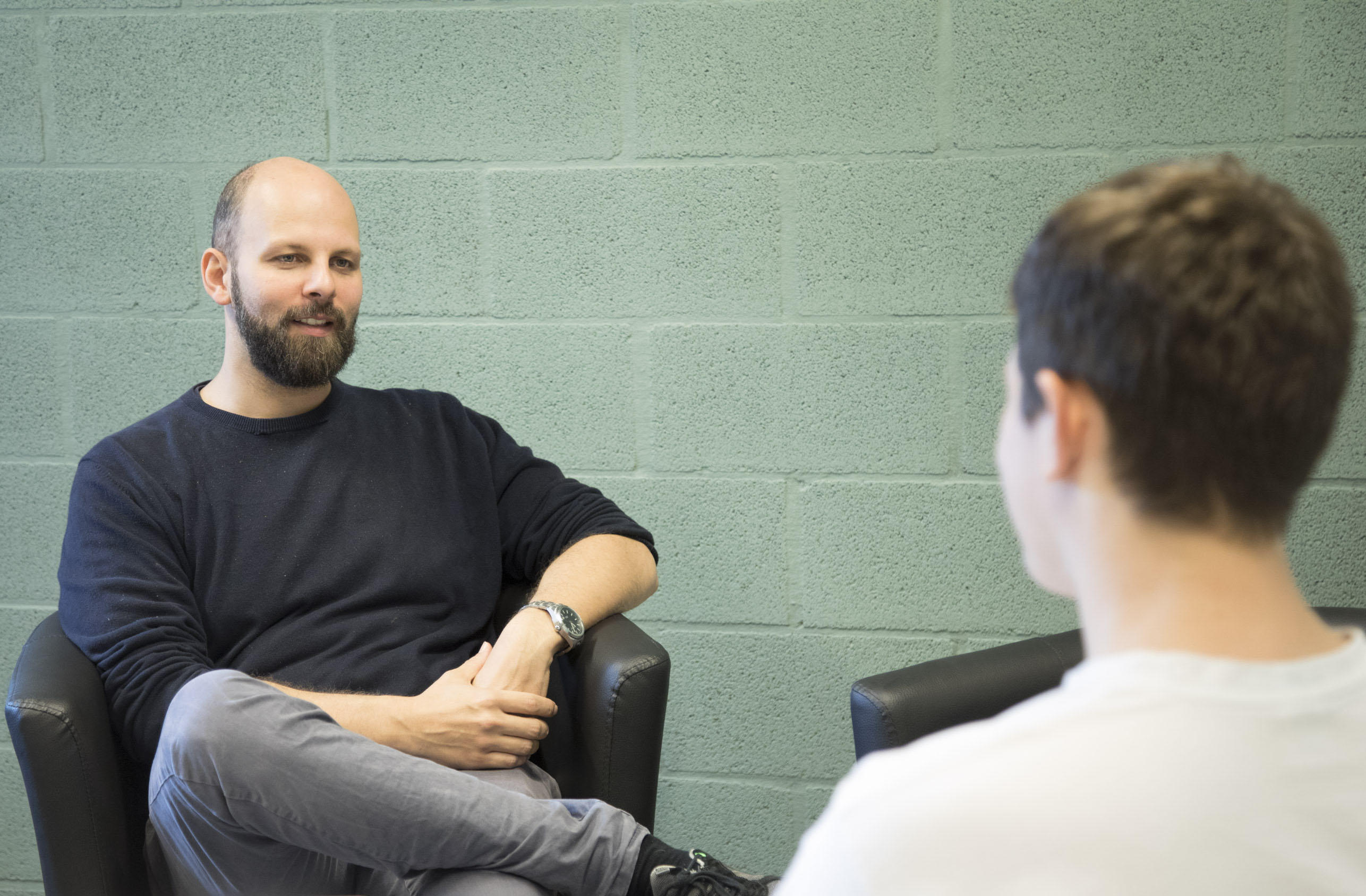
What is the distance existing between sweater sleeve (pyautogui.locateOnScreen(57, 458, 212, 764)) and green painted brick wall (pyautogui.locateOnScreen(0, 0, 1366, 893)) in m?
0.74

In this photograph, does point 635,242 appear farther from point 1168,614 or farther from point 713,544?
point 1168,614

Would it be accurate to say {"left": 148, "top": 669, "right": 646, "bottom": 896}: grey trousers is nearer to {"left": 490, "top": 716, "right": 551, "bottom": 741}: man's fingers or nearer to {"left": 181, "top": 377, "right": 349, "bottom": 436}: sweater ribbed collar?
{"left": 490, "top": 716, "right": 551, "bottom": 741}: man's fingers

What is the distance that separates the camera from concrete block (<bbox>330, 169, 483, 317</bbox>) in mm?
2234

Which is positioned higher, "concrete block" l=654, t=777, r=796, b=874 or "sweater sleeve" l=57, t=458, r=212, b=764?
"sweater sleeve" l=57, t=458, r=212, b=764

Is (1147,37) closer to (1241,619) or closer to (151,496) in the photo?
(1241,619)

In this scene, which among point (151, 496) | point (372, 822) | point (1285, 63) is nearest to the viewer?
point (372, 822)

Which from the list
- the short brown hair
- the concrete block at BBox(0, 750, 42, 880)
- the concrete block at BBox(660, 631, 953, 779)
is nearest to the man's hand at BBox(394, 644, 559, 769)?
the concrete block at BBox(660, 631, 953, 779)

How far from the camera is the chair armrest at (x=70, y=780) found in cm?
135

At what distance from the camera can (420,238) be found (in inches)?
88.7

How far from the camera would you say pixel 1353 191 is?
202 cm

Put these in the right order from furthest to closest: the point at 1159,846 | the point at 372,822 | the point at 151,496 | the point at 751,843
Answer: the point at 751,843 < the point at 151,496 < the point at 372,822 < the point at 1159,846

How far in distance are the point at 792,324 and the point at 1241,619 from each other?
5.33 feet

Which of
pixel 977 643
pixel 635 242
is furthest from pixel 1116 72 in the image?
pixel 977 643

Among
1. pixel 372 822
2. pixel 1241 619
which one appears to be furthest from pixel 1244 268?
pixel 372 822
